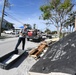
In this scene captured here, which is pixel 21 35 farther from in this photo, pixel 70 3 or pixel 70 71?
pixel 70 3

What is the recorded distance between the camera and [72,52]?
17.2 feet

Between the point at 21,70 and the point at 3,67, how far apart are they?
2.22ft

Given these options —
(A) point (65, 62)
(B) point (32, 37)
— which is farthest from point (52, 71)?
(B) point (32, 37)

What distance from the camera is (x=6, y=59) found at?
7.79 m

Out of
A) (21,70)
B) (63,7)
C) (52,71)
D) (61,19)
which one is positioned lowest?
(21,70)

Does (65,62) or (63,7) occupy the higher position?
(63,7)

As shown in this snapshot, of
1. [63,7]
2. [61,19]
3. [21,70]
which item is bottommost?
[21,70]

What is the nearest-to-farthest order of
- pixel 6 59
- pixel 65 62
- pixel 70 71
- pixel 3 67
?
pixel 70 71
pixel 65 62
pixel 3 67
pixel 6 59

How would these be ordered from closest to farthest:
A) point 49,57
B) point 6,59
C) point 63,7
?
point 49,57 < point 6,59 < point 63,7

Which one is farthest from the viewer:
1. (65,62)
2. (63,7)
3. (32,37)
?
(63,7)

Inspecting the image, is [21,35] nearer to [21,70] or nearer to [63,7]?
[21,70]

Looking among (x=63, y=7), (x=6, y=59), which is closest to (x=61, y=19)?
(x=63, y=7)

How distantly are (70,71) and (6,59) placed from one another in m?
4.01

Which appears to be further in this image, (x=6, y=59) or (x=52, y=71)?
(x=6, y=59)
